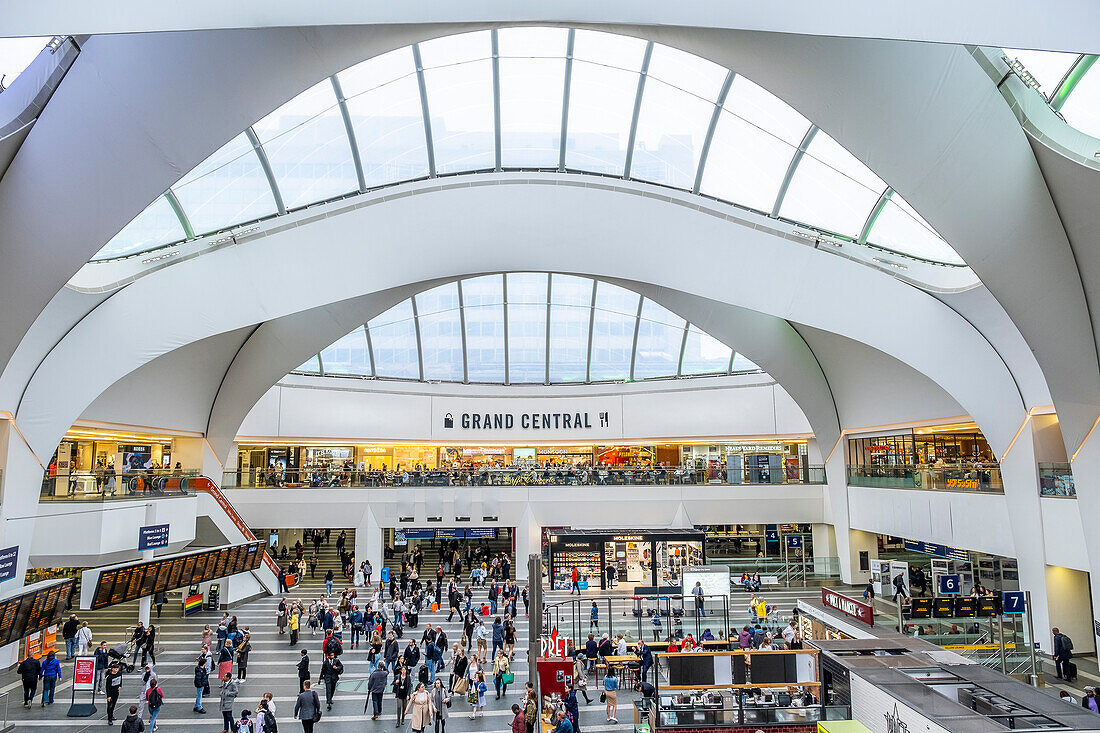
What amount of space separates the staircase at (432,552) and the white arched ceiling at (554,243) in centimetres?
1477

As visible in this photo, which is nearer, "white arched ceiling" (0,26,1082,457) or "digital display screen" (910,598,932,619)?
"white arched ceiling" (0,26,1082,457)

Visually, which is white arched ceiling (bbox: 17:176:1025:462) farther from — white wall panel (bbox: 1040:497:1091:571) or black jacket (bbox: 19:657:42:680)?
black jacket (bbox: 19:657:42:680)

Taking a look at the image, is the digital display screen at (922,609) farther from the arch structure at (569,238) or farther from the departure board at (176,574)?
the departure board at (176,574)

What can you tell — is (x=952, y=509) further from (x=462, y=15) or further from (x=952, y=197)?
(x=462, y=15)

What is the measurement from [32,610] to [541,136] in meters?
16.2

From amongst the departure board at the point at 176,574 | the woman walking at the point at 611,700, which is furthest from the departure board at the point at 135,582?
the woman walking at the point at 611,700

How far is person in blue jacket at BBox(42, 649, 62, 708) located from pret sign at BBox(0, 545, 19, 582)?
2654 millimetres

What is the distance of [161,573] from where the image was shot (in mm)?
20719

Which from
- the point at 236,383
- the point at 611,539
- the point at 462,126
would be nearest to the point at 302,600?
the point at 236,383

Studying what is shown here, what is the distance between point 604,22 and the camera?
816 cm

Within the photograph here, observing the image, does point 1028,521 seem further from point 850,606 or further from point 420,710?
point 420,710

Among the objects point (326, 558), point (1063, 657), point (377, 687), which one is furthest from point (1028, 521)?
point (326, 558)

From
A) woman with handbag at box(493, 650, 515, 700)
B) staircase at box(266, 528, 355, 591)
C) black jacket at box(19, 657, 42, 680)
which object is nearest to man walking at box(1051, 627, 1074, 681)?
woman with handbag at box(493, 650, 515, 700)

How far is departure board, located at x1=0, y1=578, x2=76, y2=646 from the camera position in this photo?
50.2 feet
